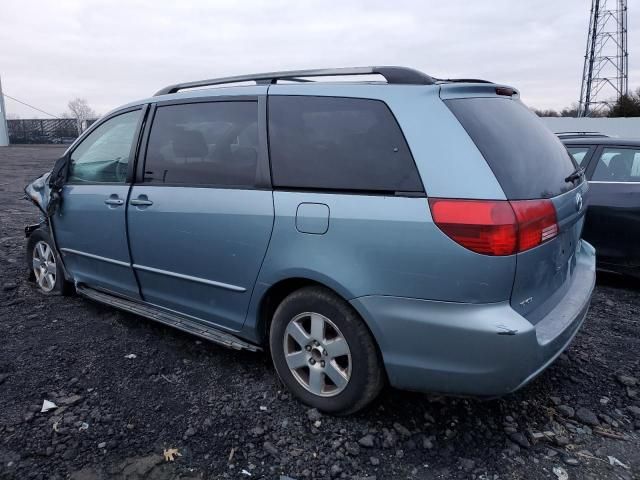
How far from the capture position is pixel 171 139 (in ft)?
11.2

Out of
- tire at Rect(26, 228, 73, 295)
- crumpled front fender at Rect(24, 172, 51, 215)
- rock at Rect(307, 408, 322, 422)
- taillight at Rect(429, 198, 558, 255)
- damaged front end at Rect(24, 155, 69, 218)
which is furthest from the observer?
tire at Rect(26, 228, 73, 295)

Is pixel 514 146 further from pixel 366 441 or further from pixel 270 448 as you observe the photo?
pixel 270 448

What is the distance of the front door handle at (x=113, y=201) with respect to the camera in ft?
11.8

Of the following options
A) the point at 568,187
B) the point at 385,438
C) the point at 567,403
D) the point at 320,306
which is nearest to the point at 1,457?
the point at 320,306

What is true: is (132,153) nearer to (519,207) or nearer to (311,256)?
(311,256)

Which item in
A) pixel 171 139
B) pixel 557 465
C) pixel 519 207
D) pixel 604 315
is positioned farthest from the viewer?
pixel 604 315

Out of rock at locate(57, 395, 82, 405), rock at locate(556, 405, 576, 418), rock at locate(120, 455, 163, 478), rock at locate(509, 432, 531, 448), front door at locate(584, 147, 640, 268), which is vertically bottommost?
rock at locate(120, 455, 163, 478)

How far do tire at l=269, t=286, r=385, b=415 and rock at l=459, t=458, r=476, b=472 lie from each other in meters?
0.50

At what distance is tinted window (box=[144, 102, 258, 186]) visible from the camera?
3.00 metres

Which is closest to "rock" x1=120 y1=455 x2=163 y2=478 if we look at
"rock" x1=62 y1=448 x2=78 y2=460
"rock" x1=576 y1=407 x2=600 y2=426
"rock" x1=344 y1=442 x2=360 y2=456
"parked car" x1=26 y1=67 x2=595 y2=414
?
"rock" x1=62 y1=448 x2=78 y2=460

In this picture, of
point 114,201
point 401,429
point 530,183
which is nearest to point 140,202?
point 114,201

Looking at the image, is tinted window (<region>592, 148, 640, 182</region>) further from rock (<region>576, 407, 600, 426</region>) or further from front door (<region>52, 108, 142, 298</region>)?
front door (<region>52, 108, 142, 298</region>)

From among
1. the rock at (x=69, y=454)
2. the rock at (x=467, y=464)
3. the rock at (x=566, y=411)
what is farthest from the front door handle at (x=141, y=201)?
the rock at (x=566, y=411)

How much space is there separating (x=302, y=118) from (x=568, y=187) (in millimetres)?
1467
